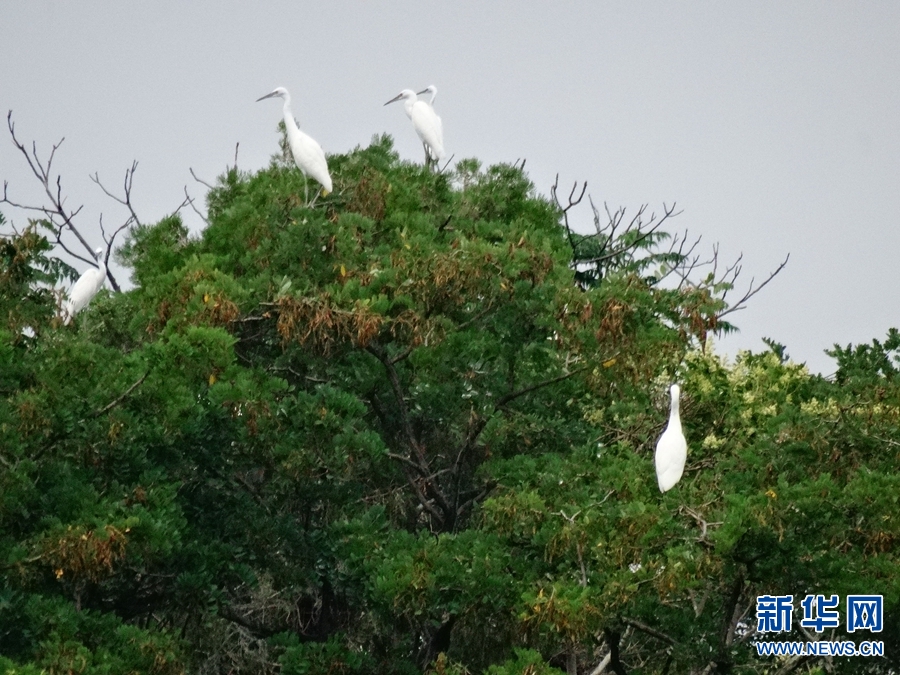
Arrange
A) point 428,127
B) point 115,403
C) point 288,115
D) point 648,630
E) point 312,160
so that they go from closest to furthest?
point 648,630 < point 115,403 < point 312,160 < point 288,115 < point 428,127

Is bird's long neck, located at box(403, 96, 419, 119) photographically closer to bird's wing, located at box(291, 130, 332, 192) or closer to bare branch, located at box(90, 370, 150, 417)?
bird's wing, located at box(291, 130, 332, 192)

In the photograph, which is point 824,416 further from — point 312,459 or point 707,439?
point 312,459

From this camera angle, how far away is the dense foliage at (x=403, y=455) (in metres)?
8.12

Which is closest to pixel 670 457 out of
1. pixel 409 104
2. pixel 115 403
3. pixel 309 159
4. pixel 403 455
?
pixel 403 455

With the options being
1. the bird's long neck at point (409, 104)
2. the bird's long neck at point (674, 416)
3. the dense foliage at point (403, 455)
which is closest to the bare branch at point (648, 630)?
the dense foliage at point (403, 455)

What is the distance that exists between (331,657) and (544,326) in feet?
7.68

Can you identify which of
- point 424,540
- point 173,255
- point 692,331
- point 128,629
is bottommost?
point 128,629

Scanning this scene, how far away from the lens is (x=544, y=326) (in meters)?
9.88

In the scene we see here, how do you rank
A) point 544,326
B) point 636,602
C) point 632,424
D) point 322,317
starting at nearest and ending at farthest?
point 636,602 → point 322,317 → point 544,326 → point 632,424

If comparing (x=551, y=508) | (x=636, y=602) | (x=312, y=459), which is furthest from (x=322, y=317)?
(x=636, y=602)

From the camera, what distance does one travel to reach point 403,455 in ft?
36.4

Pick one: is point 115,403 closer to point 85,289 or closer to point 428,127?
point 85,289

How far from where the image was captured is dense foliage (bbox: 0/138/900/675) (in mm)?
8117

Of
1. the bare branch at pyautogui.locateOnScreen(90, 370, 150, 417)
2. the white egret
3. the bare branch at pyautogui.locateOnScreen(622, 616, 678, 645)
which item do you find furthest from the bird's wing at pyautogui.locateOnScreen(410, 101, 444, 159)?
the bare branch at pyautogui.locateOnScreen(622, 616, 678, 645)
